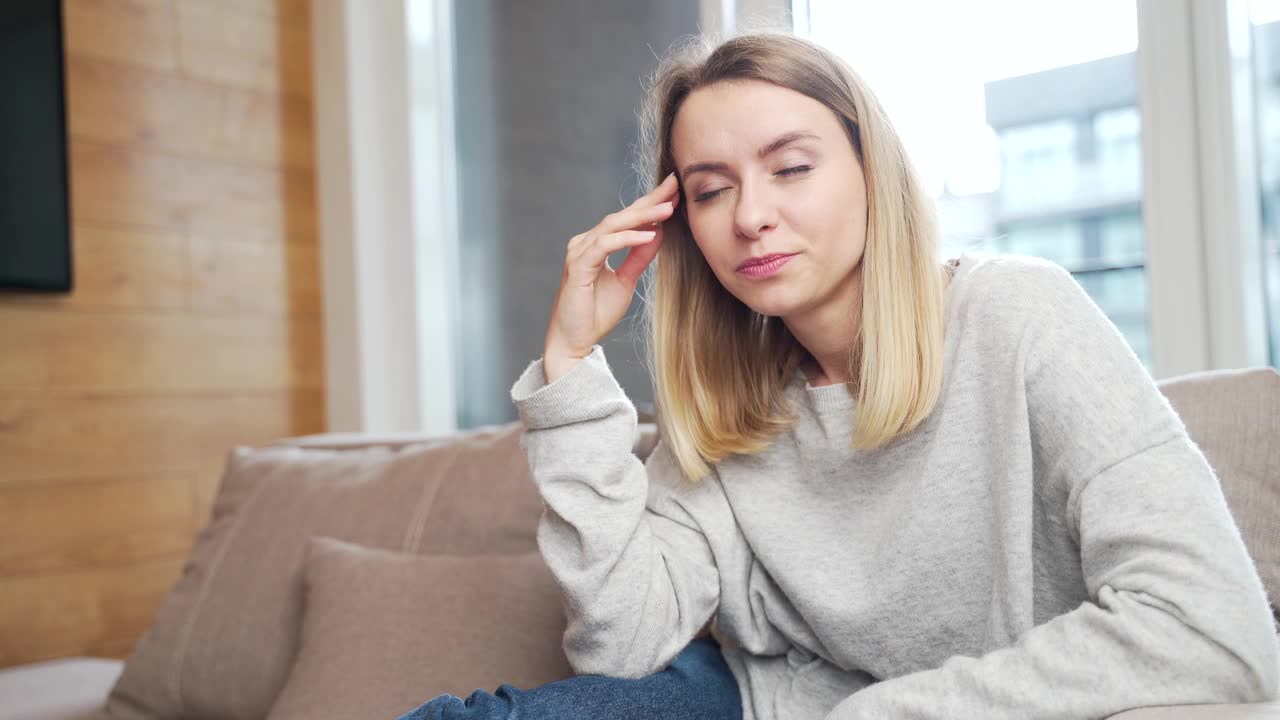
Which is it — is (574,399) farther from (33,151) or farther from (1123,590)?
(33,151)

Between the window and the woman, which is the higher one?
the window

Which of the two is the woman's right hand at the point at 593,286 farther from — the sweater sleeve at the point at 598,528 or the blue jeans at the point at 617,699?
the blue jeans at the point at 617,699

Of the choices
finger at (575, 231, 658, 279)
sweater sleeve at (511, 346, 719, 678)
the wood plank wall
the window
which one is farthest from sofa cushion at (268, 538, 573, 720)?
the wood plank wall

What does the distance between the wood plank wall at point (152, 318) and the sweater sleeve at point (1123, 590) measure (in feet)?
6.63

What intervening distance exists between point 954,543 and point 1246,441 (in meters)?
0.32

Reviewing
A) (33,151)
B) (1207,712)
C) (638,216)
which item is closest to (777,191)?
(638,216)

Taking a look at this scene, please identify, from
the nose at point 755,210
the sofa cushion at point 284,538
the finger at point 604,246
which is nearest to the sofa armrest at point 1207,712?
the nose at point 755,210

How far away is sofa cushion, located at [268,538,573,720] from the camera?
1.27m

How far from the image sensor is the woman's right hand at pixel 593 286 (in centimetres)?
118

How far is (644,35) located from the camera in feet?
8.09

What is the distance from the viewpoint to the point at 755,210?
3.52ft

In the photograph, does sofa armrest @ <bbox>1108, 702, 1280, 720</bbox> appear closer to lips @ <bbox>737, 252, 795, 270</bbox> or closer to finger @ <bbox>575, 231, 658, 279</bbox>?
lips @ <bbox>737, 252, 795, 270</bbox>

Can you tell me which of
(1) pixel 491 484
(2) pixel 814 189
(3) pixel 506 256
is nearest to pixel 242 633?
(1) pixel 491 484

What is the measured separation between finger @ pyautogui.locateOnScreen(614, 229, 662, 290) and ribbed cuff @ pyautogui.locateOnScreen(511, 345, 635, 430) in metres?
0.14
